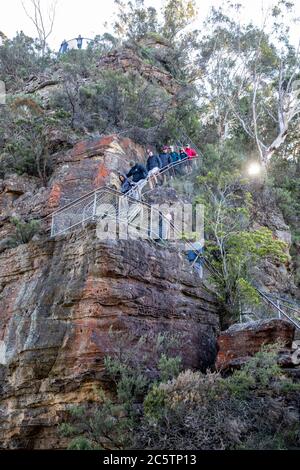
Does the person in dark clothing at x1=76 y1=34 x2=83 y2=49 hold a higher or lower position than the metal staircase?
higher

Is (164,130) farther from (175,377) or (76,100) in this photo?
(175,377)

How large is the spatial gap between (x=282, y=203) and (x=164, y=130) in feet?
20.8

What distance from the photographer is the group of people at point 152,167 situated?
14.9 metres

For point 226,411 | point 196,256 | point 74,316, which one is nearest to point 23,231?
point 74,316

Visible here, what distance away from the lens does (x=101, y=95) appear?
21.0 m

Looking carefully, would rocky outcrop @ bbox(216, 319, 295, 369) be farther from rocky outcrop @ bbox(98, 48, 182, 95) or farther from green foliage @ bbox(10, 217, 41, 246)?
rocky outcrop @ bbox(98, 48, 182, 95)

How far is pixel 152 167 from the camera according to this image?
17000mm

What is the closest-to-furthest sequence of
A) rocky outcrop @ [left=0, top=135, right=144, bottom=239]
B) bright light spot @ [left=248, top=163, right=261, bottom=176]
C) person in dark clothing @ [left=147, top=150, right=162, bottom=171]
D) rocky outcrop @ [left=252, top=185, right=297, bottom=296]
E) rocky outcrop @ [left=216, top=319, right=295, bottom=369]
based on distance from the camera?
rocky outcrop @ [left=216, top=319, right=295, bottom=369] < rocky outcrop @ [left=0, top=135, right=144, bottom=239] < person in dark clothing @ [left=147, top=150, right=162, bottom=171] < rocky outcrop @ [left=252, top=185, right=297, bottom=296] < bright light spot @ [left=248, top=163, right=261, bottom=176]

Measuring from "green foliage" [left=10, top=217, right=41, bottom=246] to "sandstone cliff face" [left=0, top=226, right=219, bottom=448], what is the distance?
1063mm

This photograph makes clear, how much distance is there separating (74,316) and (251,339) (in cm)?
352

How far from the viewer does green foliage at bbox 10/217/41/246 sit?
13.6 meters

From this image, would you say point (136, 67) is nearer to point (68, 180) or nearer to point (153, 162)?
point (153, 162)

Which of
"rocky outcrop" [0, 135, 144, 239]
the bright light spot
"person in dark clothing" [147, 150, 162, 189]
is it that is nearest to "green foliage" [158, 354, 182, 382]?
"rocky outcrop" [0, 135, 144, 239]

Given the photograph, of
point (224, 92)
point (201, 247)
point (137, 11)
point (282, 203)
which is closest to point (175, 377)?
point (201, 247)
